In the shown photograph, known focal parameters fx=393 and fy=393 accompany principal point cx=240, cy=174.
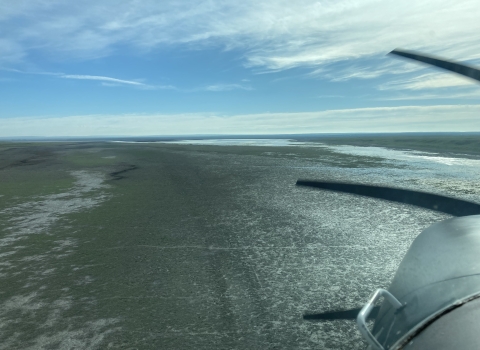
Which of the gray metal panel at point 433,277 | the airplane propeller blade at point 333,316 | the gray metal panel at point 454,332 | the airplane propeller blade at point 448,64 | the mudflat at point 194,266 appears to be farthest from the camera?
the airplane propeller blade at point 333,316

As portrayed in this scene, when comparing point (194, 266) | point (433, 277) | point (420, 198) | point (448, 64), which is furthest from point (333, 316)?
point (420, 198)

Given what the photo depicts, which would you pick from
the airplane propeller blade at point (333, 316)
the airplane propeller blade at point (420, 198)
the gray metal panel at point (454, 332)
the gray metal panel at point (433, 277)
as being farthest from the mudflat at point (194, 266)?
the gray metal panel at point (454, 332)

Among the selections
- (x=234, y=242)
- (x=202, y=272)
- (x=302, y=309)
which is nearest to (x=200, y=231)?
(x=234, y=242)

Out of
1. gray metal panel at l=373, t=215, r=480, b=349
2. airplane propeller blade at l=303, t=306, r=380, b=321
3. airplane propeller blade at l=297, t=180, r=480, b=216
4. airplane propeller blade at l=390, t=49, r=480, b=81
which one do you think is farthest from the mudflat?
airplane propeller blade at l=390, t=49, r=480, b=81

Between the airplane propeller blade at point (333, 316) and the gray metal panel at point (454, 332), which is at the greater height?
the gray metal panel at point (454, 332)

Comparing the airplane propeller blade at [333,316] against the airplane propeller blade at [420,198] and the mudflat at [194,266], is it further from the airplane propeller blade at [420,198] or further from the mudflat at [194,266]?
the airplane propeller blade at [420,198]

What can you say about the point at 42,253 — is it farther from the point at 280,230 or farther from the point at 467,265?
the point at 467,265

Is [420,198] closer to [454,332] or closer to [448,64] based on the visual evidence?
[448,64]

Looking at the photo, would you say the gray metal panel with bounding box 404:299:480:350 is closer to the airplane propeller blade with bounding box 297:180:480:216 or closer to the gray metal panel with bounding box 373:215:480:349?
the gray metal panel with bounding box 373:215:480:349
